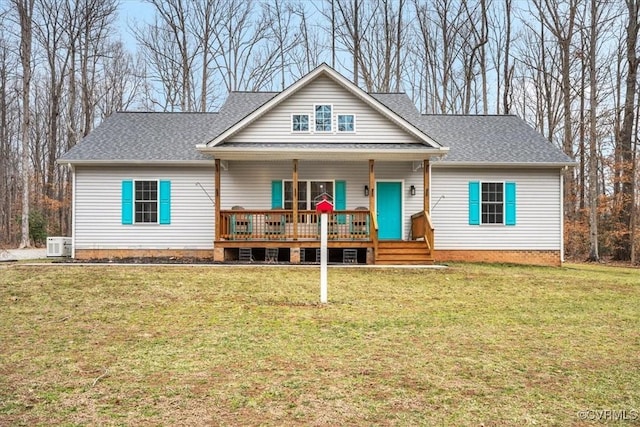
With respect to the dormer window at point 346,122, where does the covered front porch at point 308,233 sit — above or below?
below

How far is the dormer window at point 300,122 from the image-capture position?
1507 centimetres

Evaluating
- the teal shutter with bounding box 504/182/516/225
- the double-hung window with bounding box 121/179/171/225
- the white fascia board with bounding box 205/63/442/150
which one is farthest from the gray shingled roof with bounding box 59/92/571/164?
the white fascia board with bounding box 205/63/442/150

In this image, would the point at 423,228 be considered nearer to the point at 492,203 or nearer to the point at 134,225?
the point at 492,203

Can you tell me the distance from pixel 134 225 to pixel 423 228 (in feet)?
28.3

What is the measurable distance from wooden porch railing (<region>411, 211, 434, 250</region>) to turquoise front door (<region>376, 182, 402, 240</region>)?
0.54m

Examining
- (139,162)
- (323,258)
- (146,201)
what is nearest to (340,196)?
(146,201)

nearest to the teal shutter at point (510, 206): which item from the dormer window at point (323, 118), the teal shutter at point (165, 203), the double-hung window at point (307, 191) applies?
the double-hung window at point (307, 191)

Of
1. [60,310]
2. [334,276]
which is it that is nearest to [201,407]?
[60,310]

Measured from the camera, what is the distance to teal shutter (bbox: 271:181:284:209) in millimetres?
15844

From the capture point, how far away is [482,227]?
632 inches

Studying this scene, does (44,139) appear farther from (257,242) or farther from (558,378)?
(558,378)

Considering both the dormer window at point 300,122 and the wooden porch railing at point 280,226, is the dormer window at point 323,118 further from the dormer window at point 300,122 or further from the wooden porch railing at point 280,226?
the wooden porch railing at point 280,226

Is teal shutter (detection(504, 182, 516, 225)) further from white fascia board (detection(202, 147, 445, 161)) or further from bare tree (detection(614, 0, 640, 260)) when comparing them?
bare tree (detection(614, 0, 640, 260))

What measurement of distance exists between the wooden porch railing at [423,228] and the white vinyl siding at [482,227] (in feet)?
2.91
